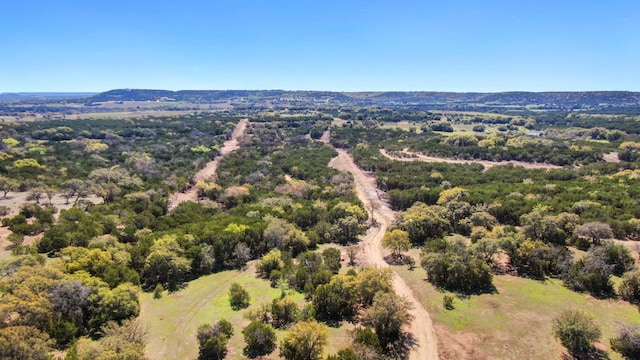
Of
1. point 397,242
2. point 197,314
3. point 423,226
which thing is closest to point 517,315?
point 397,242

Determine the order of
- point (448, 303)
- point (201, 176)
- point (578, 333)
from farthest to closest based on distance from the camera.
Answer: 1. point (201, 176)
2. point (448, 303)
3. point (578, 333)

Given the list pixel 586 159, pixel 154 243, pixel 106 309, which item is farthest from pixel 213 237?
pixel 586 159

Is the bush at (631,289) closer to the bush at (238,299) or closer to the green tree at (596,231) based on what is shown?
the green tree at (596,231)

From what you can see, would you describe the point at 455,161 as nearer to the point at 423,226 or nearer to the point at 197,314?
the point at 423,226

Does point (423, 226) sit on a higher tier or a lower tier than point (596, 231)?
lower

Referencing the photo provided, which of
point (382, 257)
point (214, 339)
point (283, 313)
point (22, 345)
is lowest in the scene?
point (382, 257)

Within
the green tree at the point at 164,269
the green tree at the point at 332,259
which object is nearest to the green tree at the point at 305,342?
the green tree at the point at 332,259
